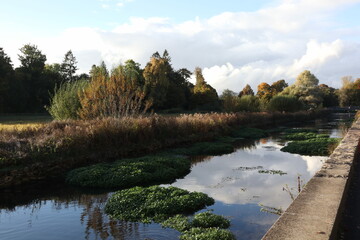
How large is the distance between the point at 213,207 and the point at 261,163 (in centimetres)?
616

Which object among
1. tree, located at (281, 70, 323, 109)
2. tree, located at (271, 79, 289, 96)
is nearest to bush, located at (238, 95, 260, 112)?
tree, located at (281, 70, 323, 109)

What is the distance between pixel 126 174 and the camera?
30.6 ft

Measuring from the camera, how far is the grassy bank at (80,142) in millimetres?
9406

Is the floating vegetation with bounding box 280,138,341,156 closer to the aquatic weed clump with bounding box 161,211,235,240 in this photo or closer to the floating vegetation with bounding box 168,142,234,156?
the floating vegetation with bounding box 168,142,234,156

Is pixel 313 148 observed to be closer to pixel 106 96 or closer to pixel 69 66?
pixel 106 96

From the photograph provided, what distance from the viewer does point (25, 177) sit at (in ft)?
30.2

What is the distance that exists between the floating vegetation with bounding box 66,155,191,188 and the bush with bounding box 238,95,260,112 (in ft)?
71.2

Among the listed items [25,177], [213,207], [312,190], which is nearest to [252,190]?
[213,207]

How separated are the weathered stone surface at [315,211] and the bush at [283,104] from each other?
35603 millimetres

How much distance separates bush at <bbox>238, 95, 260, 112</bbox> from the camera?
31797 millimetres

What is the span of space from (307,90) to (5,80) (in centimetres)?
4523

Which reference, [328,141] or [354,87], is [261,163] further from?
[354,87]

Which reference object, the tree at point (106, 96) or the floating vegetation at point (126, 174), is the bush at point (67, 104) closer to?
the tree at point (106, 96)

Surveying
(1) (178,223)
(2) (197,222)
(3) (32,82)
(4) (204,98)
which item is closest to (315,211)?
(2) (197,222)
